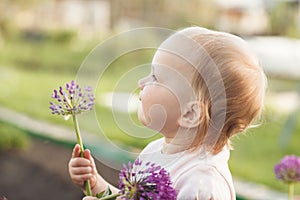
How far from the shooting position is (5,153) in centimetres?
505

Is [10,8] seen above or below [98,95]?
above

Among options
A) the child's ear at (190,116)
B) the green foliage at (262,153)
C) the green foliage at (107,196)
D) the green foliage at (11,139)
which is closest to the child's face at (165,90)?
the child's ear at (190,116)

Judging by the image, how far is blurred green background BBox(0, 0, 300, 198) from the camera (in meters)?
5.36

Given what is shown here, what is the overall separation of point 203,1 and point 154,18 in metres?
1.03

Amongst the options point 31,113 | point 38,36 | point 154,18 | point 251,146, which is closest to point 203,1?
point 154,18

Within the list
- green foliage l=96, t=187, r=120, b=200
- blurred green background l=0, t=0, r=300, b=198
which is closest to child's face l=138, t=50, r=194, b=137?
green foliage l=96, t=187, r=120, b=200

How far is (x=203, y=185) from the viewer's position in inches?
37.6

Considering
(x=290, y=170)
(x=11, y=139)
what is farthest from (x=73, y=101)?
(x=11, y=139)

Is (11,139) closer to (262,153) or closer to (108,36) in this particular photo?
(262,153)

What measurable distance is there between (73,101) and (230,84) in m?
0.23

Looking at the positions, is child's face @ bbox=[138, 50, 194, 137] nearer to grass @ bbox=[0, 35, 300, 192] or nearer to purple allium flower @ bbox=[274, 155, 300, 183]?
grass @ bbox=[0, 35, 300, 192]

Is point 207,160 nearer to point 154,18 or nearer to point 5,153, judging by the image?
point 5,153

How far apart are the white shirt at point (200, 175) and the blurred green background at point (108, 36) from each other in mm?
3227

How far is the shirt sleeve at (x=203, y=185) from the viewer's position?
948mm
